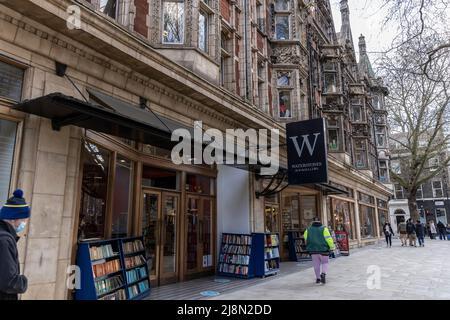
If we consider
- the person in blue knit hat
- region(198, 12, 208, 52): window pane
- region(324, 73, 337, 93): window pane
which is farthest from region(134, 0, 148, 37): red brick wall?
region(324, 73, 337, 93): window pane

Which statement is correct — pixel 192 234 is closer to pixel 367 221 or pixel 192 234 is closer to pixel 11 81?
pixel 11 81

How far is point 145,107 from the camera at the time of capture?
8.03 meters

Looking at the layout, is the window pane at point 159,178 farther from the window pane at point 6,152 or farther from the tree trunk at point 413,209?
the tree trunk at point 413,209

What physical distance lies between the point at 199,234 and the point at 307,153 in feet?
14.5

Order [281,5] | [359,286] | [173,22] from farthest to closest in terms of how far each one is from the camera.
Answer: [281,5] < [173,22] < [359,286]

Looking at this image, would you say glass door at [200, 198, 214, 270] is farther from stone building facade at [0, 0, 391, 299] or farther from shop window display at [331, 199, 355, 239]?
shop window display at [331, 199, 355, 239]

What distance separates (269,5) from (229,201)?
35.6 feet

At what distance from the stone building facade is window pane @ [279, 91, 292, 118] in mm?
55

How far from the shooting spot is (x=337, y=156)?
21641 mm

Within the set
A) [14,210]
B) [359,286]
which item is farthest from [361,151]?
[14,210]

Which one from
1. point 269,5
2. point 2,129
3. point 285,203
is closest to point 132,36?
point 2,129

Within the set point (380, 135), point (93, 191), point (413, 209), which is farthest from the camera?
point (380, 135)

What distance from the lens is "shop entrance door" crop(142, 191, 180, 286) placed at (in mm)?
8742
